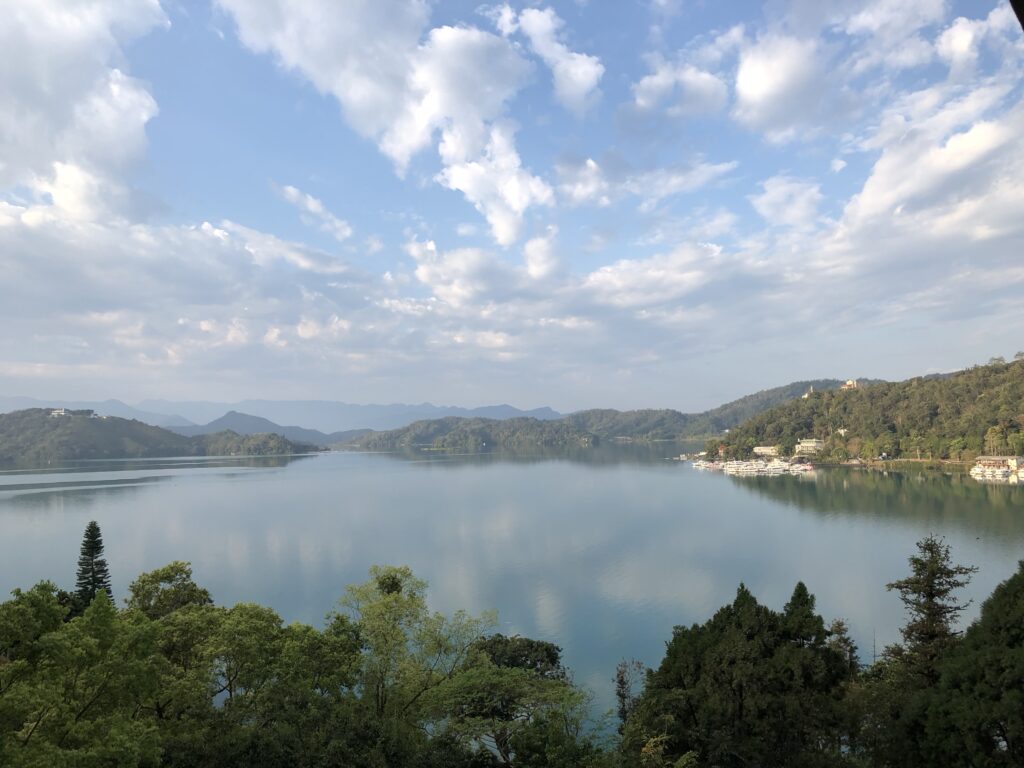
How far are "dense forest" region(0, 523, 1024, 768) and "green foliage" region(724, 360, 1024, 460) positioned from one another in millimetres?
72325

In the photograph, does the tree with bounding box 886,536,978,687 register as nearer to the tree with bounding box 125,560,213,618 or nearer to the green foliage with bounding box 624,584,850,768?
the green foliage with bounding box 624,584,850,768

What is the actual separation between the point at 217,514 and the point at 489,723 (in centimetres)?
4586

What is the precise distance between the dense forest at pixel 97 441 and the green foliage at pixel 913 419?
123 m

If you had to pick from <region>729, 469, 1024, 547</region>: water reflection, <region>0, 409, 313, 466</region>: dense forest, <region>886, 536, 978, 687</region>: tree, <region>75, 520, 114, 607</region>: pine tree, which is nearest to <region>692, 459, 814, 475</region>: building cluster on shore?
<region>729, 469, 1024, 547</region>: water reflection

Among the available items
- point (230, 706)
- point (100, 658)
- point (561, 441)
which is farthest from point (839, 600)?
point (561, 441)

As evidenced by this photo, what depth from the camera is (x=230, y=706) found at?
8.33 metres

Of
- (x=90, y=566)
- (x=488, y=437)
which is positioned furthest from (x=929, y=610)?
(x=488, y=437)

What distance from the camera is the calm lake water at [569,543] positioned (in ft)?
72.7

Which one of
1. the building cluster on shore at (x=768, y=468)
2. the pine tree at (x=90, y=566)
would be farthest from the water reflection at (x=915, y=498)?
the pine tree at (x=90, y=566)

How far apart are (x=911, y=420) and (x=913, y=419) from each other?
10.8 inches

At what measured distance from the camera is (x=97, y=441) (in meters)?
124

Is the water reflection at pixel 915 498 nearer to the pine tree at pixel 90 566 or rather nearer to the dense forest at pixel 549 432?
the pine tree at pixel 90 566

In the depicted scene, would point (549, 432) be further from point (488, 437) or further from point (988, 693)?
point (988, 693)

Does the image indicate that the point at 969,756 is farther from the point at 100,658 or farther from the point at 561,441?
the point at 561,441
